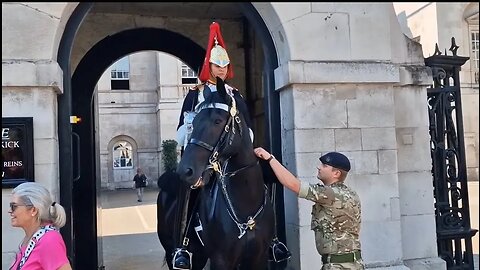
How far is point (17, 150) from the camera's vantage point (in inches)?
197

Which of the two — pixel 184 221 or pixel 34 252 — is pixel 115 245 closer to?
pixel 184 221

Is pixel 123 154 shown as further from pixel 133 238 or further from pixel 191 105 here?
pixel 191 105

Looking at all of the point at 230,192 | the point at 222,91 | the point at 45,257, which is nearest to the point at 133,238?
the point at 230,192

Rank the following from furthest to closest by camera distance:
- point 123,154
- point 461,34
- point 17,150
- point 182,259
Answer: point 123,154 → point 461,34 → point 17,150 → point 182,259

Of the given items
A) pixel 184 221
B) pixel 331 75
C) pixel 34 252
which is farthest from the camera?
pixel 331 75

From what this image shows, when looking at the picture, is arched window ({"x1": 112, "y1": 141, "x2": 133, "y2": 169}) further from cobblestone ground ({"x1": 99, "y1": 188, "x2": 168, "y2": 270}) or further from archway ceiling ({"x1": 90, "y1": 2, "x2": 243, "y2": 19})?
archway ceiling ({"x1": 90, "y1": 2, "x2": 243, "y2": 19})

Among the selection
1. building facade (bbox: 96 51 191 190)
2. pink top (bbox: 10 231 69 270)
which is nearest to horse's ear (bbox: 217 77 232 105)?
pink top (bbox: 10 231 69 270)

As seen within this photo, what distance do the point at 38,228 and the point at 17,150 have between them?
2.01m

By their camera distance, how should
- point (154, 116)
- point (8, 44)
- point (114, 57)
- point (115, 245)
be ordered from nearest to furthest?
point (8, 44)
point (114, 57)
point (115, 245)
point (154, 116)

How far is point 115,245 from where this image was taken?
11773mm

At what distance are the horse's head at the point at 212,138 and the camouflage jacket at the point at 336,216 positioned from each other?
625mm

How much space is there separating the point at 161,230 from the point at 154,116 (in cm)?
2880

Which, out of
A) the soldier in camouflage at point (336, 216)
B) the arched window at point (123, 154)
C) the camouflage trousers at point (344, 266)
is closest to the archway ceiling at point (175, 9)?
the soldier in camouflage at point (336, 216)

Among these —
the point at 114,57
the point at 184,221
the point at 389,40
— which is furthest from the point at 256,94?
the point at 184,221
